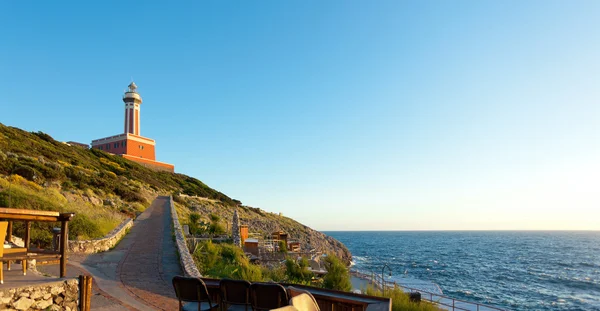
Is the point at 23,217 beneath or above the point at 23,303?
above

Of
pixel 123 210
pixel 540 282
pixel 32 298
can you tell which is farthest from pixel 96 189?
pixel 540 282

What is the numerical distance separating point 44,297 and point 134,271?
201 inches

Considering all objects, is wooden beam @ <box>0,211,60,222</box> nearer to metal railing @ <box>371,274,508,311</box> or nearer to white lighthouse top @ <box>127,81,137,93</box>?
metal railing @ <box>371,274,508,311</box>

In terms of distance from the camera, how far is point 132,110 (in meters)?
68.9

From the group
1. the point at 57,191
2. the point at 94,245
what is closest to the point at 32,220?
the point at 94,245

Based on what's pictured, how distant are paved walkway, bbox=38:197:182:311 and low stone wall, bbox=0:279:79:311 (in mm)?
768

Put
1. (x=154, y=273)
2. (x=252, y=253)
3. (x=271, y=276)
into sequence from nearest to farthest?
(x=154, y=273) < (x=271, y=276) < (x=252, y=253)

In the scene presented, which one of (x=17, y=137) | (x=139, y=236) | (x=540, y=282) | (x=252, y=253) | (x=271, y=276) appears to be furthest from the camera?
(x=540, y=282)

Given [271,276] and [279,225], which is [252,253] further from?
[279,225]

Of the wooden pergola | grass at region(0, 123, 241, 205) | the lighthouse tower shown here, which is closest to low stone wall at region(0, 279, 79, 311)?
the wooden pergola

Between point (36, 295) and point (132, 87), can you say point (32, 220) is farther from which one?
point (132, 87)

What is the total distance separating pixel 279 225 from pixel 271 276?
4075 centimetres

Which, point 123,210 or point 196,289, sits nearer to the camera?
point 196,289

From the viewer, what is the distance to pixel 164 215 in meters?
26.6
